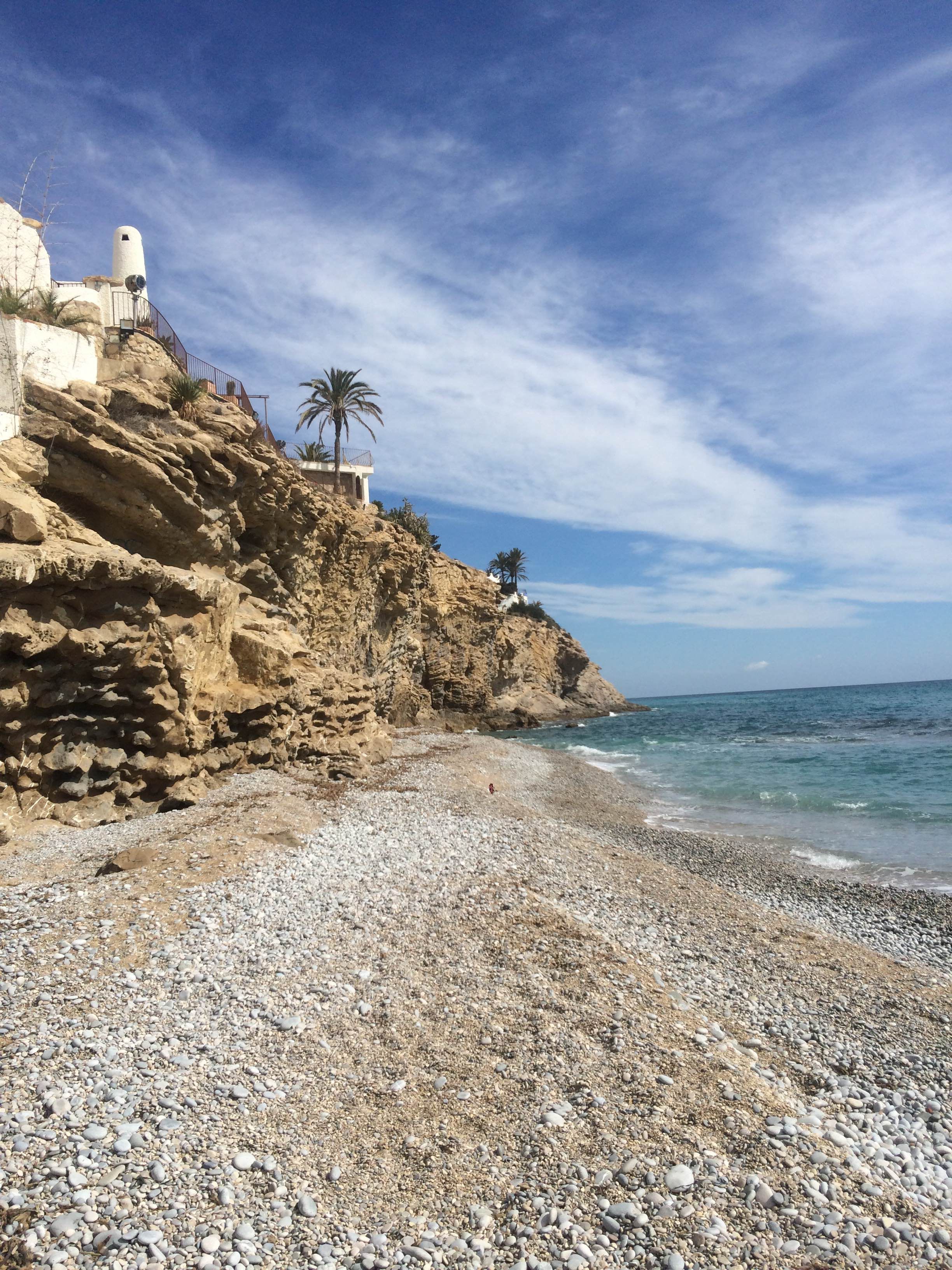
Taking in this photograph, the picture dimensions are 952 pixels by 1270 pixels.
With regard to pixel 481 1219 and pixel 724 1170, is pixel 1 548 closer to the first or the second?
pixel 481 1219

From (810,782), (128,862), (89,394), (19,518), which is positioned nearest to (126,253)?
(89,394)

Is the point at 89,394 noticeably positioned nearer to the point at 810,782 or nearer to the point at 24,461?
the point at 24,461

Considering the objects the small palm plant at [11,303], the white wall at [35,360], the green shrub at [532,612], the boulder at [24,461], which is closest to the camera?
the boulder at [24,461]

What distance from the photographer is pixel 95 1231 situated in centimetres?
403

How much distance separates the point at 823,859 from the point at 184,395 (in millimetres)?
18658

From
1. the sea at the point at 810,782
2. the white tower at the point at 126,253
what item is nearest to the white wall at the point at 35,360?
the white tower at the point at 126,253

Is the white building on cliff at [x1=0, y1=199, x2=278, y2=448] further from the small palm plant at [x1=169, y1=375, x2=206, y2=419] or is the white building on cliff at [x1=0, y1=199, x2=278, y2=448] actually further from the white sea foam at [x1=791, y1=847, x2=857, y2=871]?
the white sea foam at [x1=791, y1=847, x2=857, y2=871]

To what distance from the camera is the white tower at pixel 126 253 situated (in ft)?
66.1

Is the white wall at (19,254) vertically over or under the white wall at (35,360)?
over

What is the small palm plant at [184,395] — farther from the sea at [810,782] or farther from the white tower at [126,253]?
the sea at [810,782]

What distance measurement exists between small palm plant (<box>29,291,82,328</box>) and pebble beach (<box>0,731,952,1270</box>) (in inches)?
446

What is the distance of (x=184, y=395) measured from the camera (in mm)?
16938

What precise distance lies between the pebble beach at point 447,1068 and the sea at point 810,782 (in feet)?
14.1

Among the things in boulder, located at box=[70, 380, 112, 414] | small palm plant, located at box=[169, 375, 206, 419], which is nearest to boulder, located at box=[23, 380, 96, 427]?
boulder, located at box=[70, 380, 112, 414]
